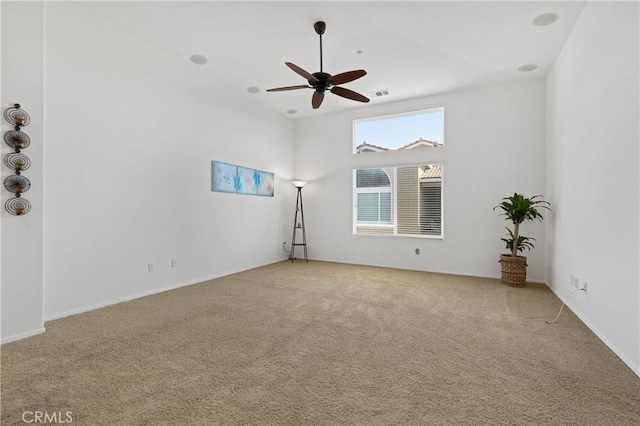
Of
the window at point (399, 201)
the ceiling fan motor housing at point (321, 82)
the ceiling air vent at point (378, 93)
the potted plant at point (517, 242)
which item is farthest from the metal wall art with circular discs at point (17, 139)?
the potted plant at point (517, 242)

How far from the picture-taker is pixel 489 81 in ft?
16.1

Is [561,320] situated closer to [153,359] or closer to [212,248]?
[153,359]

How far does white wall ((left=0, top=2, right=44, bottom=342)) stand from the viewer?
2516mm

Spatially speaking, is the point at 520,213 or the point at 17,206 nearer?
the point at 17,206

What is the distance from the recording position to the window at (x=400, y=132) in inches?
222

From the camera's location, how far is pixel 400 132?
5965mm

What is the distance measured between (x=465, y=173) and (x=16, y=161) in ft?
19.4

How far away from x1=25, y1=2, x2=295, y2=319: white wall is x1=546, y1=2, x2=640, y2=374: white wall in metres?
4.78

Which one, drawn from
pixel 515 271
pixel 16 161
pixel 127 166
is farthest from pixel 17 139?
pixel 515 271

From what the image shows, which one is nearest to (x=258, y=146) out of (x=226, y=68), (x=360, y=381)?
(x=226, y=68)

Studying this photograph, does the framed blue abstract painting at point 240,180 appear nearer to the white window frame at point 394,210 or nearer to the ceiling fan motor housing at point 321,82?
the white window frame at point 394,210

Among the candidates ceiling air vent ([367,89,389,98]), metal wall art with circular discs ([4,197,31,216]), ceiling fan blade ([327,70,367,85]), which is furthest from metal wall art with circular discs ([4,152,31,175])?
ceiling air vent ([367,89,389,98])

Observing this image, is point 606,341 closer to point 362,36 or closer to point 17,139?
point 362,36

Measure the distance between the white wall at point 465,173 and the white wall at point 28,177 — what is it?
4783 millimetres
